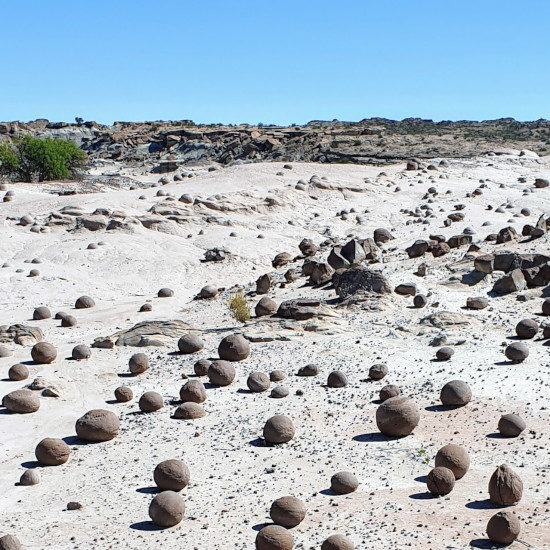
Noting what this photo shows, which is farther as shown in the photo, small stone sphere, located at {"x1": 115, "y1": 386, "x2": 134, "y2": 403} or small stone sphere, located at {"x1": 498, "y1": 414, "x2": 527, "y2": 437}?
small stone sphere, located at {"x1": 115, "y1": 386, "x2": 134, "y2": 403}

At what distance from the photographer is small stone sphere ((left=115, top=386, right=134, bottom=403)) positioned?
10031 millimetres

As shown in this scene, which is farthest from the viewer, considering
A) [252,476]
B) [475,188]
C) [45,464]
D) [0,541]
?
[475,188]

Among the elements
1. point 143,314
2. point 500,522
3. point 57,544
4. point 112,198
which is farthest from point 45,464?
point 112,198

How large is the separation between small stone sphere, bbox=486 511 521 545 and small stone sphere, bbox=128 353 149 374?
615 cm

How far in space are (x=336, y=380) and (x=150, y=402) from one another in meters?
2.20

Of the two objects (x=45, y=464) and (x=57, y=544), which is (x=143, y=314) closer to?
(x=45, y=464)

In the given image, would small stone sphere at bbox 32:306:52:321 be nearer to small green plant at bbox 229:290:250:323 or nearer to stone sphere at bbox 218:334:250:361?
small green plant at bbox 229:290:250:323

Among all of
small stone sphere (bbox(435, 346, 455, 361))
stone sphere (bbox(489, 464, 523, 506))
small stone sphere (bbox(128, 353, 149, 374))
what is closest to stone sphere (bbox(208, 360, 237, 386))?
small stone sphere (bbox(128, 353, 149, 374))

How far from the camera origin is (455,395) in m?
8.98

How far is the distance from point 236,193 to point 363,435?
64.9ft

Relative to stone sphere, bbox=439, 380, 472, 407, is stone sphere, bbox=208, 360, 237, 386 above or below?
below

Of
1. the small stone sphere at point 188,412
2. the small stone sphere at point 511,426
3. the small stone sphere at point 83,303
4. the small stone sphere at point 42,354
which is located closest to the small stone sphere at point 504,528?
the small stone sphere at point 511,426

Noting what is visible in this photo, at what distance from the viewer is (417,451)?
26.2 ft

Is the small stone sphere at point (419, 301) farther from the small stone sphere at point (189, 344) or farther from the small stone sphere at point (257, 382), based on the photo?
the small stone sphere at point (257, 382)
